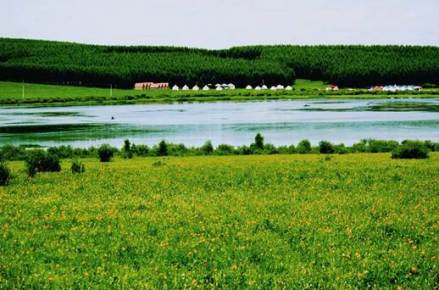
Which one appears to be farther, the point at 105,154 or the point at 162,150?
the point at 162,150

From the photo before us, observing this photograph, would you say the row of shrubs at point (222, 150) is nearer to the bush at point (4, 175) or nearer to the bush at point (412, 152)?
the bush at point (412, 152)

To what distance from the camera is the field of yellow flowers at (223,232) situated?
13180mm

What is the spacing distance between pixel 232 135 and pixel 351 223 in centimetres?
5144

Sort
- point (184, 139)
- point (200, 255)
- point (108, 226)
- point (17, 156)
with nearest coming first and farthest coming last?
point (200, 255) < point (108, 226) < point (17, 156) < point (184, 139)

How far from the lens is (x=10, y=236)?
17156 mm

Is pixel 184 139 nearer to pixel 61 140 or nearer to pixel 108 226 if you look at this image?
pixel 61 140

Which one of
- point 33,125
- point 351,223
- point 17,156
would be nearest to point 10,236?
point 351,223

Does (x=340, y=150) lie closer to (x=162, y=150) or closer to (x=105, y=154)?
(x=162, y=150)

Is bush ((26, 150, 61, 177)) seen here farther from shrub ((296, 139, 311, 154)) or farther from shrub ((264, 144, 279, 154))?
shrub ((296, 139, 311, 154))

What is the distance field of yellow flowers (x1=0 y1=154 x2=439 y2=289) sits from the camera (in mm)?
13180

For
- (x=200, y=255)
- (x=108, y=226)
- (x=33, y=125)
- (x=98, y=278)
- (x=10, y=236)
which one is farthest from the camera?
(x=33, y=125)

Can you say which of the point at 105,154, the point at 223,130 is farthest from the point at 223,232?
the point at 223,130

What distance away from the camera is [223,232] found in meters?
17.3

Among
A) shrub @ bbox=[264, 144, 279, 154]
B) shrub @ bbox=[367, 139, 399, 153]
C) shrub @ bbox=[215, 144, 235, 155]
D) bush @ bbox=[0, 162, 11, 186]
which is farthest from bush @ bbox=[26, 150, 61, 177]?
shrub @ bbox=[367, 139, 399, 153]
